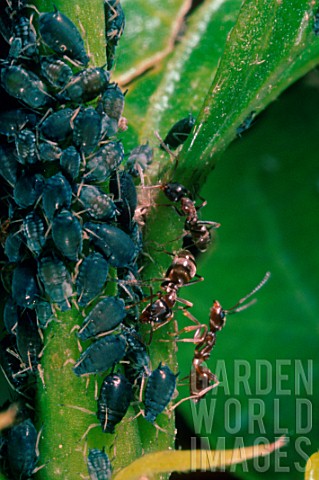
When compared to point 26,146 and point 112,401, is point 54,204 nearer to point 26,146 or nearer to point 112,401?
point 26,146

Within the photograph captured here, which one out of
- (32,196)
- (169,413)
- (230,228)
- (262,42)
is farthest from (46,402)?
(230,228)

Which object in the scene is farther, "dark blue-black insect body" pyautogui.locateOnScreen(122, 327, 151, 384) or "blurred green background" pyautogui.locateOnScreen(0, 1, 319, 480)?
"blurred green background" pyautogui.locateOnScreen(0, 1, 319, 480)

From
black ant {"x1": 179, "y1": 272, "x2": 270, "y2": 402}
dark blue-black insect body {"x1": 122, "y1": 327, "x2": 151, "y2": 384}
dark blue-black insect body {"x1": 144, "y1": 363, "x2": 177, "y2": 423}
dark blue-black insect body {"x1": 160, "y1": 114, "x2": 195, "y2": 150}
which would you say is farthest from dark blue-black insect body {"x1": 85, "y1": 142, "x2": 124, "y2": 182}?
black ant {"x1": 179, "y1": 272, "x2": 270, "y2": 402}

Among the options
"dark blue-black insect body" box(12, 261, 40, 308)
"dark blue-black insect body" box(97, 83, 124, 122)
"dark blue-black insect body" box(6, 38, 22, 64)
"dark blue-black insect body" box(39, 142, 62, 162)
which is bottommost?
"dark blue-black insect body" box(12, 261, 40, 308)

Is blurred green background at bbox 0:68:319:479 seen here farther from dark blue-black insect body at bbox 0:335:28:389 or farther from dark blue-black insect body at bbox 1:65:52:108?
dark blue-black insect body at bbox 1:65:52:108

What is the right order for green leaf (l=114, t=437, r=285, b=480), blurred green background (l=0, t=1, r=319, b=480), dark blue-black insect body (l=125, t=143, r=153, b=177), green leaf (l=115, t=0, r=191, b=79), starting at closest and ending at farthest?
green leaf (l=114, t=437, r=285, b=480) < dark blue-black insect body (l=125, t=143, r=153, b=177) < blurred green background (l=0, t=1, r=319, b=480) < green leaf (l=115, t=0, r=191, b=79)

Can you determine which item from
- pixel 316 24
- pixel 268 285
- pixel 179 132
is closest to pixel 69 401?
pixel 179 132
